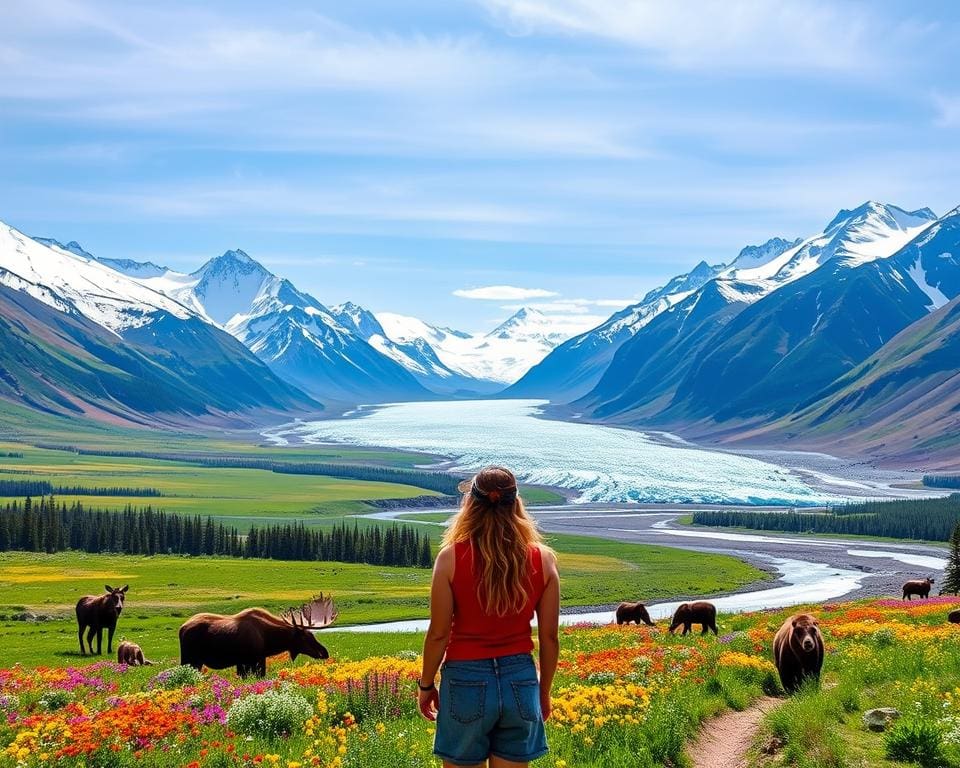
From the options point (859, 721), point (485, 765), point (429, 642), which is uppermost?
point (429, 642)

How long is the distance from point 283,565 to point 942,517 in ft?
388

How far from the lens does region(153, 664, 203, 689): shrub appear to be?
64.8ft

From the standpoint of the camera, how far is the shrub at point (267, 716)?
46.4 feet

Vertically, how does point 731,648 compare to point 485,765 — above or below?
below

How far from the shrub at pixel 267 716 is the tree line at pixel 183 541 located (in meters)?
108

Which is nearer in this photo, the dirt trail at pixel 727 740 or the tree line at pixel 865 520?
the dirt trail at pixel 727 740

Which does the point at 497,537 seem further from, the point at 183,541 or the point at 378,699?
the point at 183,541

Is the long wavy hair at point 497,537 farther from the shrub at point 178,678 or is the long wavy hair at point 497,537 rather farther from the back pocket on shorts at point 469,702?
the shrub at point 178,678

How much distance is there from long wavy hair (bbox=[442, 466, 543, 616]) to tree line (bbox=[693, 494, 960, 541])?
164 m

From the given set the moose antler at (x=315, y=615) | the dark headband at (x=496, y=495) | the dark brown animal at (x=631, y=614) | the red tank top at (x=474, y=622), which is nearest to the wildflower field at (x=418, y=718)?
the moose antler at (x=315, y=615)

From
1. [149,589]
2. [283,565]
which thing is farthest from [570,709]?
[283,565]

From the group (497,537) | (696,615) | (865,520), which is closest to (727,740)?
(497,537)

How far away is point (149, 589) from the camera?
89562 millimetres

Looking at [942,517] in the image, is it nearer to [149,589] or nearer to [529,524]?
[149,589]
